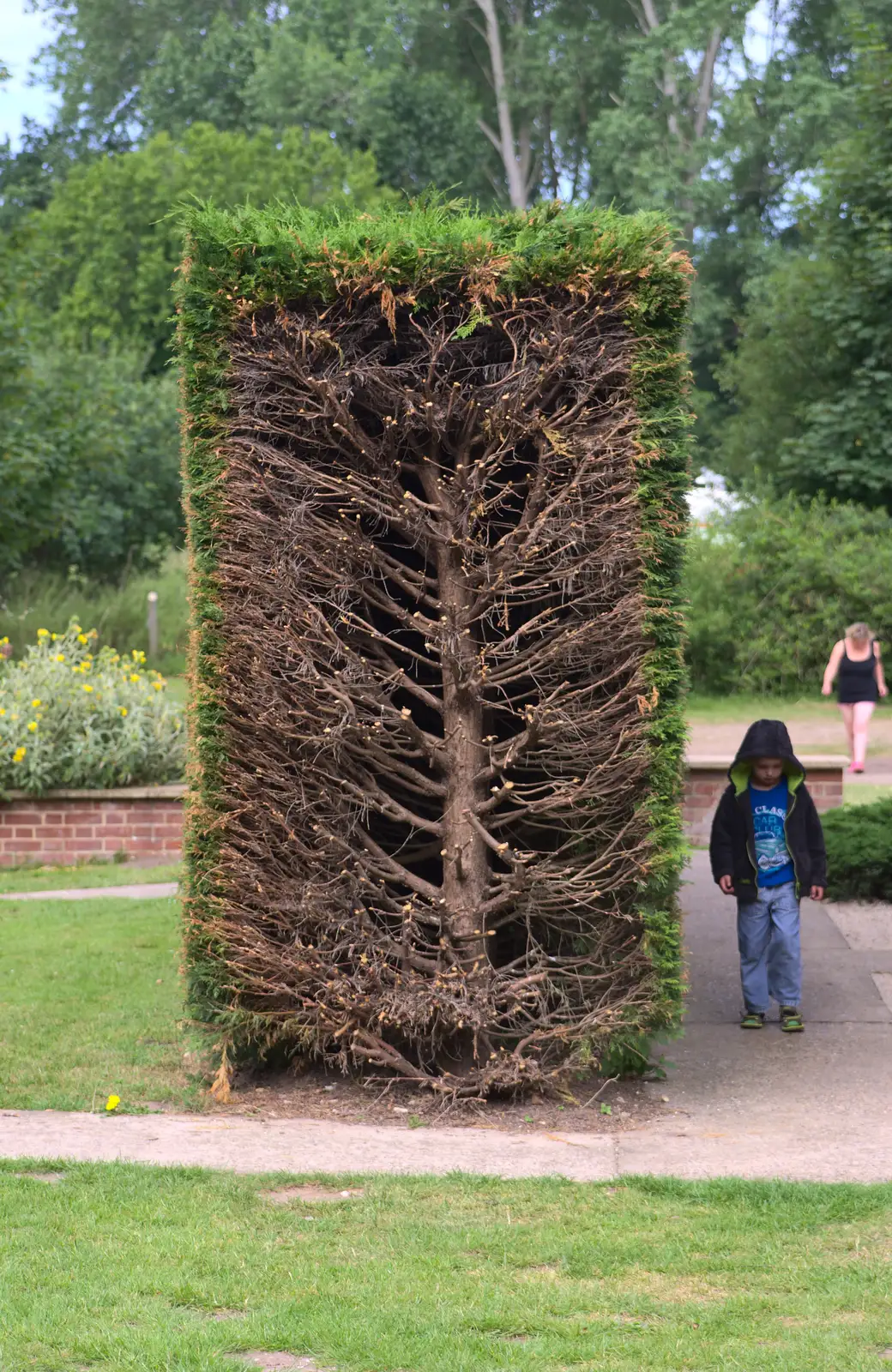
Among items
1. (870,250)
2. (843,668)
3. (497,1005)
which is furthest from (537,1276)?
(870,250)

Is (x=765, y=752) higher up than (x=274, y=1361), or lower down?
higher up

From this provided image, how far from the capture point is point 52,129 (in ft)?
160

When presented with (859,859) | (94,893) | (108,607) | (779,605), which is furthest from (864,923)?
(108,607)

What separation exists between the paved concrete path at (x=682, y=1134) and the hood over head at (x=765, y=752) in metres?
1.18

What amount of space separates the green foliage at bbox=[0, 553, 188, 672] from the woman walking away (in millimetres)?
10605

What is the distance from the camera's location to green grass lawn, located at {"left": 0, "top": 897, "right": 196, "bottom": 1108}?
643 centimetres

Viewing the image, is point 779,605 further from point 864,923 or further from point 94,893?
point 94,893

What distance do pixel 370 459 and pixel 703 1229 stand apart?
3.09m

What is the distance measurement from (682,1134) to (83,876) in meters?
6.71

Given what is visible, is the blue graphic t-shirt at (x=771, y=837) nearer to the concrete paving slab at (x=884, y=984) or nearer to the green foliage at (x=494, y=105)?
the concrete paving slab at (x=884, y=984)

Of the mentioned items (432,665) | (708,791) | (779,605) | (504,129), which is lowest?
(708,791)

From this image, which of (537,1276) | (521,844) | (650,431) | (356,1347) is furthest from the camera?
(521,844)

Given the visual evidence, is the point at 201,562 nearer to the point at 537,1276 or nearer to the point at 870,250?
the point at 537,1276

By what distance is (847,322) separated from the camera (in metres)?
27.7
